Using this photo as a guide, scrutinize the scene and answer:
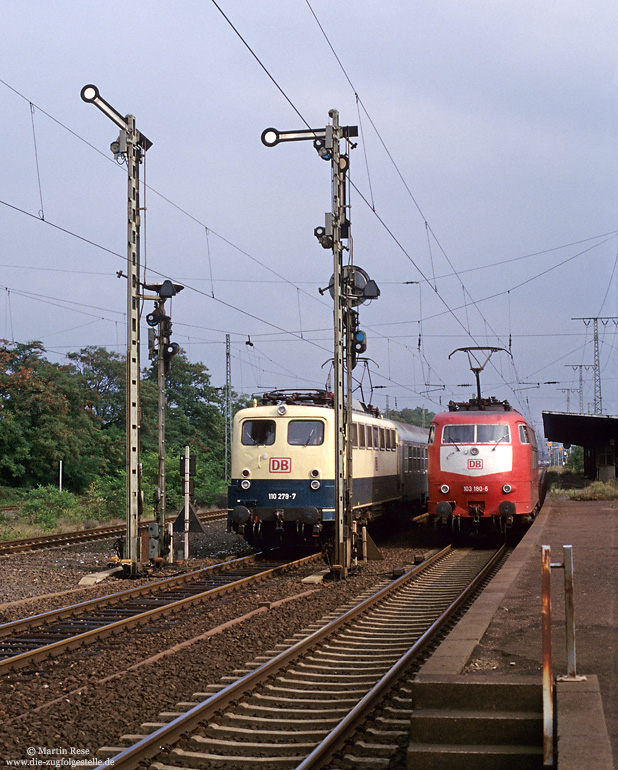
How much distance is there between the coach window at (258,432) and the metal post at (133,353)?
3592 millimetres

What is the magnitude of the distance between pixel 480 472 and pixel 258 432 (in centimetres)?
514

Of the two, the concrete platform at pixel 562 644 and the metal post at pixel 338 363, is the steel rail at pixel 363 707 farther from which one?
the metal post at pixel 338 363

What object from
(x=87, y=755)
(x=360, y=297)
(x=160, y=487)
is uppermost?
(x=360, y=297)

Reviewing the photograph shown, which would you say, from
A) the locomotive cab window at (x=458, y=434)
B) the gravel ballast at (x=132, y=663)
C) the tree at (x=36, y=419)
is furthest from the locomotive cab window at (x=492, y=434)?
the tree at (x=36, y=419)

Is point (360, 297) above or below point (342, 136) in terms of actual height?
below

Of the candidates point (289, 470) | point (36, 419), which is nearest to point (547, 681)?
point (289, 470)

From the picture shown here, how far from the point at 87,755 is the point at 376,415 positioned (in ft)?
57.4

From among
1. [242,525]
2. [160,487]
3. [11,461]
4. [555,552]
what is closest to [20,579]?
[160,487]

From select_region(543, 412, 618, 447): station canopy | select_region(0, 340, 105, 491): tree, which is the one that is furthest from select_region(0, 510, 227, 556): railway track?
select_region(543, 412, 618, 447): station canopy

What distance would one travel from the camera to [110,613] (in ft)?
38.7

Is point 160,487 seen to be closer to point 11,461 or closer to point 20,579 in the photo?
point 20,579

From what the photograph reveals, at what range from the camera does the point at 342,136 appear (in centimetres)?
1600

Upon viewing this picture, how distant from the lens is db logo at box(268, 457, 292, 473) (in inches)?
721

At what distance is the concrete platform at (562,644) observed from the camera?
16.2ft
